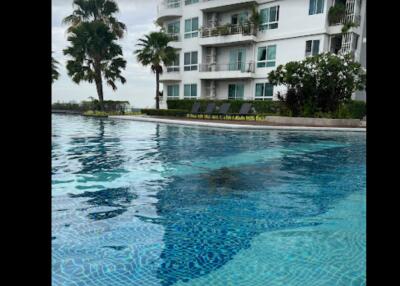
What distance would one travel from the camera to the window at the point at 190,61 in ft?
103

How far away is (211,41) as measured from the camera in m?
29.4

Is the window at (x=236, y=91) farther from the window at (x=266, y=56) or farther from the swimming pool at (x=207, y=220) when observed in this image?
the swimming pool at (x=207, y=220)

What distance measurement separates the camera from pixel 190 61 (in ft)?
104

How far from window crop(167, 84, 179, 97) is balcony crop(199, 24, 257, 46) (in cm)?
546

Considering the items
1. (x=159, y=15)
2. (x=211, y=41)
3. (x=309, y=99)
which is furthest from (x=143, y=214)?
(x=159, y=15)

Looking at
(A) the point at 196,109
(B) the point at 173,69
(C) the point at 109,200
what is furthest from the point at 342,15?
(C) the point at 109,200

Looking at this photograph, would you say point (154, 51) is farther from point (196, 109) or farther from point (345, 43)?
point (345, 43)

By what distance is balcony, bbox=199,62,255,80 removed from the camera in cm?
2742

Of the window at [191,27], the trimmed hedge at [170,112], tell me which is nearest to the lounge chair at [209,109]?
the trimmed hedge at [170,112]

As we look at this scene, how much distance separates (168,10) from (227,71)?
1035cm

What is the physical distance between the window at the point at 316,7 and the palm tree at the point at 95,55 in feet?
58.6

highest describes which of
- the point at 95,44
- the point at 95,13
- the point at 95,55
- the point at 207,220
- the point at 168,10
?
the point at 168,10
